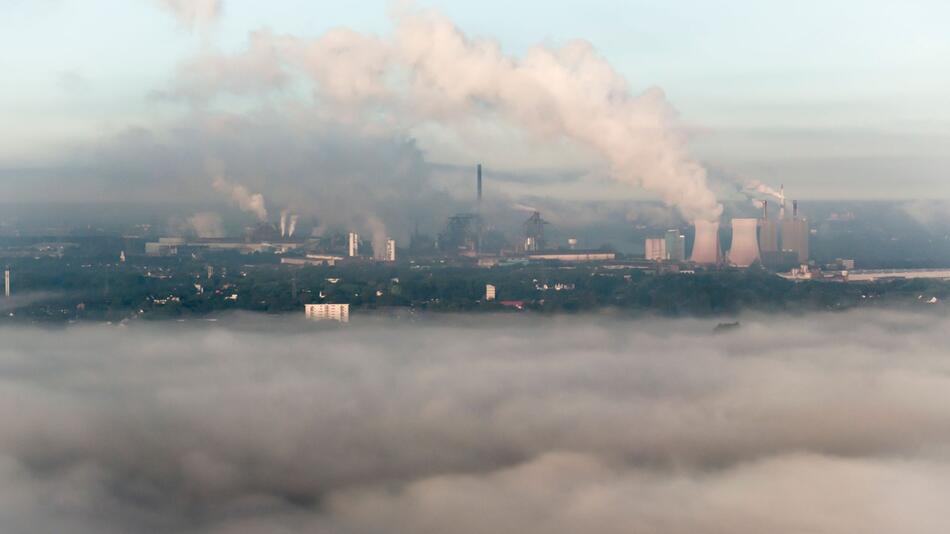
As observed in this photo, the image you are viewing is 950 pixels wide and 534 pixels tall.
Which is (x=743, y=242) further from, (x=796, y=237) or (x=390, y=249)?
(x=390, y=249)

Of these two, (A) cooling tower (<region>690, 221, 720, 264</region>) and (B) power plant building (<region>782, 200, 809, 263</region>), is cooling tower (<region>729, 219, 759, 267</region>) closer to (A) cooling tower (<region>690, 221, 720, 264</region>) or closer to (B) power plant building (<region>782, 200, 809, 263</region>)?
(A) cooling tower (<region>690, 221, 720, 264</region>)

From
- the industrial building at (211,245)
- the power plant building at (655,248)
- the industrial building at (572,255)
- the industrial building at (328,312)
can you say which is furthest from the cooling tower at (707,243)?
the industrial building at (211,245)

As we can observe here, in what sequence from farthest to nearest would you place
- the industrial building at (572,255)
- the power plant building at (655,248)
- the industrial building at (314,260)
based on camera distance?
the industrial building at (572,255)
the power plant building at (655,248)
the industrial building at (314,260)

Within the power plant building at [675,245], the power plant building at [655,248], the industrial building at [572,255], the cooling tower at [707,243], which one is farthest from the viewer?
the industrial building at [572,255]

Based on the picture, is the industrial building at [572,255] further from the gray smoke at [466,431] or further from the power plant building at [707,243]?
the gray smoke at [466,431]

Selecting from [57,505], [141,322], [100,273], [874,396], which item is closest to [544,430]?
[874,396]

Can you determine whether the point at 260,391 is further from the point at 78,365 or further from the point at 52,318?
the point at 52,318

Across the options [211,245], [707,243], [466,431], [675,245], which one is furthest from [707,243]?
[466,431]
